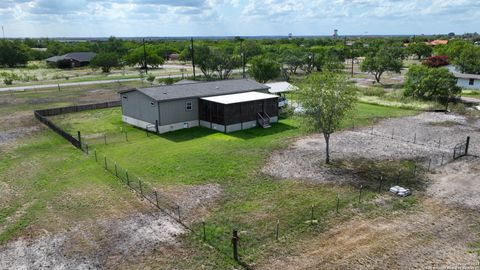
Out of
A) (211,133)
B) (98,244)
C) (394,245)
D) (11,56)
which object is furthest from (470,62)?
(11,56)

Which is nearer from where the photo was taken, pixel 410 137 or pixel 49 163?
pixel 49 163

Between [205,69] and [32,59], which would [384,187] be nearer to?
[205,69]

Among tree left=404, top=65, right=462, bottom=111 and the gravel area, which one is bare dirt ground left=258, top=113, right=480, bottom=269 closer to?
the gravel area

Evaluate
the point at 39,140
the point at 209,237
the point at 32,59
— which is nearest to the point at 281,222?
the point at 209,237

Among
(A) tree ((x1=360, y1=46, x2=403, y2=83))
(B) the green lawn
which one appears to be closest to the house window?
(B) the green lawn

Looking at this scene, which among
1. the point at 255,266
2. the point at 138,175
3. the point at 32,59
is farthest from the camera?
the point at 32,59

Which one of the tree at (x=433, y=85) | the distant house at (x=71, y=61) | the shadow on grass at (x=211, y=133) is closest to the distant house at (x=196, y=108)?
the shadow on grass at (x=211, y=133)
